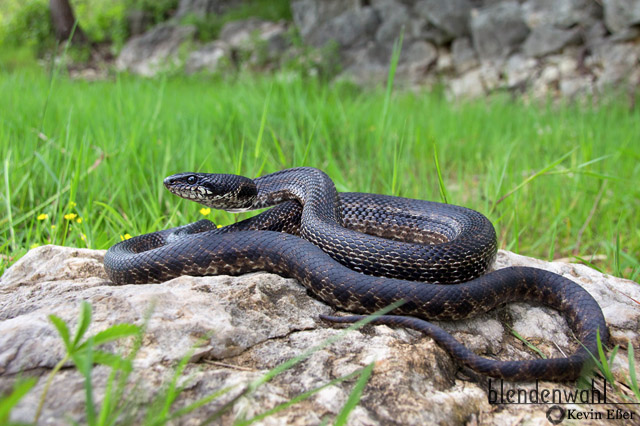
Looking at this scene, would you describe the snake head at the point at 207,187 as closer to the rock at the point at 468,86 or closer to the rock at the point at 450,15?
the rock at the point at 468,86

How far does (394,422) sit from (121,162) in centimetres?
475

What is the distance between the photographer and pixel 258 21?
23594 mm

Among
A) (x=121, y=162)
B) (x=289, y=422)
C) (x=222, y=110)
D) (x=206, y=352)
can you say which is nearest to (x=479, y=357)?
(x=289, y=422)

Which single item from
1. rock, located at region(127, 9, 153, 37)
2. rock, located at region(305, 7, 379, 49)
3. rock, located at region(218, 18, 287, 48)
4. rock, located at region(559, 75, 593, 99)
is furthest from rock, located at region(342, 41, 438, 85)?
rock, located at region(127, 9, 153, 37)

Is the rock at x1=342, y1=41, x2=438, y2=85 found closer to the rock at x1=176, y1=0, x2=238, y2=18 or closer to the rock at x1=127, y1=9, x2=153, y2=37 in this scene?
the rock at x1=176, y1=0, x2=238, y2=18

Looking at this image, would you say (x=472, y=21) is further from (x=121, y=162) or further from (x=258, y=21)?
(x=121, y=162)

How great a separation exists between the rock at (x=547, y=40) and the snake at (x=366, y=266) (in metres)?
12.7

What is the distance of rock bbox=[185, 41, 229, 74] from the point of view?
68.4ft

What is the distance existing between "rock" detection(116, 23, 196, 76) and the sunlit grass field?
1388cm

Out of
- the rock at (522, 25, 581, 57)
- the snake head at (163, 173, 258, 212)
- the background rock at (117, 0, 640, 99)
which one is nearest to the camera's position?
the snake head at (163, 173, 258, 212)

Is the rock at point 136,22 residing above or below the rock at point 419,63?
above

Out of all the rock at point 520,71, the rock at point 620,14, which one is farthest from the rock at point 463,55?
the rock at point 620,14

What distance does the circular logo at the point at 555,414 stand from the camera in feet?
7.86

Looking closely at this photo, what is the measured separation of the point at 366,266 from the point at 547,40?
46.6ft
